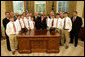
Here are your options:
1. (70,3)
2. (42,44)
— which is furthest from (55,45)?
(70,3)

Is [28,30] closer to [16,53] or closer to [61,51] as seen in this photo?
[16,53]

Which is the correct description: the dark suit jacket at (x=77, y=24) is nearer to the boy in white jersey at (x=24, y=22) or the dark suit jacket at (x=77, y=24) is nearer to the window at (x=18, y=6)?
the boy in white jersey at (x=24, y=22)

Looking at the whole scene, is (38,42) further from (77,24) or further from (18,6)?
(18,6)

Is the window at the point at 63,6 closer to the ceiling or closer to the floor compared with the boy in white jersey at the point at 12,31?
closer to the ceiling

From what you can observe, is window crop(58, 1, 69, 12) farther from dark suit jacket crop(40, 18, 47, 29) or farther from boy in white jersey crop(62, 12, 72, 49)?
boy in white jersey crop(62, 12, 72, 49)

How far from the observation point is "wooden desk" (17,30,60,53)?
396 cm

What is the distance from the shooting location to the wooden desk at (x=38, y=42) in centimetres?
396

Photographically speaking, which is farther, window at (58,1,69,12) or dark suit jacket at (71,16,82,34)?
window at (58,1,69,12)

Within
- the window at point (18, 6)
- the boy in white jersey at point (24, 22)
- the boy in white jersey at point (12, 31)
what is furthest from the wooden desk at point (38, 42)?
the window at point (18, 6)

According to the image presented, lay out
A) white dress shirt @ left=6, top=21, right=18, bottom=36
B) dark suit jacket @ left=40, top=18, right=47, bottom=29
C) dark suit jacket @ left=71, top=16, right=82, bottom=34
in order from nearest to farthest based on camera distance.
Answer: white dress shirt @ left=6, top=21, right=18, bottom=36 → dark suit jacket @ left=71, top=16, right=82, bottom=34 → dark suit jacket @ left=40, top=18, right=47, bottom=29

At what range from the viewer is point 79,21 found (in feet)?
15.0

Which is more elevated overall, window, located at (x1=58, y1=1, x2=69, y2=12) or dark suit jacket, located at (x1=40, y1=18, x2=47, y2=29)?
window, located at (x1=58, y1=1, x2=69, y2=12)

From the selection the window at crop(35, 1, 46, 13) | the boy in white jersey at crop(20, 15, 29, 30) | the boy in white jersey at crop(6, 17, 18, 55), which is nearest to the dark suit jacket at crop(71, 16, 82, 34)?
the boy in white jersey at crop(20, 15, 29, 30)

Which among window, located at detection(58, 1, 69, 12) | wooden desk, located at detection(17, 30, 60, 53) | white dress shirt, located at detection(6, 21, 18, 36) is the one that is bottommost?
wooden desk, located at detection(17, 30, 60, 53)
